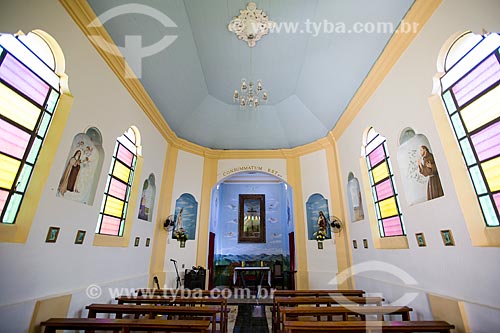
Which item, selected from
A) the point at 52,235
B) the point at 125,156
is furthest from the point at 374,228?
the point at 52,235

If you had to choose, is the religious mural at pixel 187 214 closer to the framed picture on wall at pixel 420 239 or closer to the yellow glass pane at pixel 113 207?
the yellow glass pane at pixel 113 207

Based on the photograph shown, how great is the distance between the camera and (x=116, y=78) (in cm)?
474

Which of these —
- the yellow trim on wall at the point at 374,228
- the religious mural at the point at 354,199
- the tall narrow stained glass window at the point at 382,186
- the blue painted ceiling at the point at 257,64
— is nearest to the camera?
the yellow trim on wall at the point at 374,228

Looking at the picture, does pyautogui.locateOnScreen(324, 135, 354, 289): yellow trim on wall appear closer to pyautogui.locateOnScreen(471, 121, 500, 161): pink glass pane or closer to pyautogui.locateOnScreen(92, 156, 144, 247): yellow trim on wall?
pyautogui.locateOnScreen(471, 121, 500, 161): pink glass pane

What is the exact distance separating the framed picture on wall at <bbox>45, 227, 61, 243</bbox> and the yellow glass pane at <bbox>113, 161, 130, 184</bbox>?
1.75 meters

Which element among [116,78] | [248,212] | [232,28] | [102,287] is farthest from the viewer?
[248,212]

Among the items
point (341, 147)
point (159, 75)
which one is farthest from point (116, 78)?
point (341, 147)

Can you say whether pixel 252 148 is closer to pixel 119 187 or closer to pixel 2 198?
pixel 119 187

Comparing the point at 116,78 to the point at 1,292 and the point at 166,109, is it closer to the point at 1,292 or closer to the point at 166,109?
the point at 166,109

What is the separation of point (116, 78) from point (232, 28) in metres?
2.63

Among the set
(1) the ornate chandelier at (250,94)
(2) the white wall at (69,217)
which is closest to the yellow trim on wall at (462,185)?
(1) the ornate chandelier at (250,94)

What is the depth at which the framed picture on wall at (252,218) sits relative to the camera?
11.7 m

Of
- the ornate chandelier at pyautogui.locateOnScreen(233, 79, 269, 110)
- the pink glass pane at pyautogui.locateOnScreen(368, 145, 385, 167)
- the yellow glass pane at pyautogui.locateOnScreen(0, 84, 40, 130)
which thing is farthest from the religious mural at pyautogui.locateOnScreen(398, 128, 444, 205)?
the yellow glass pane at pyautogui.locateOnScreen(0, 84, 40, 130)

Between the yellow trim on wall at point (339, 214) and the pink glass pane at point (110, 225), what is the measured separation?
18.0 feet
